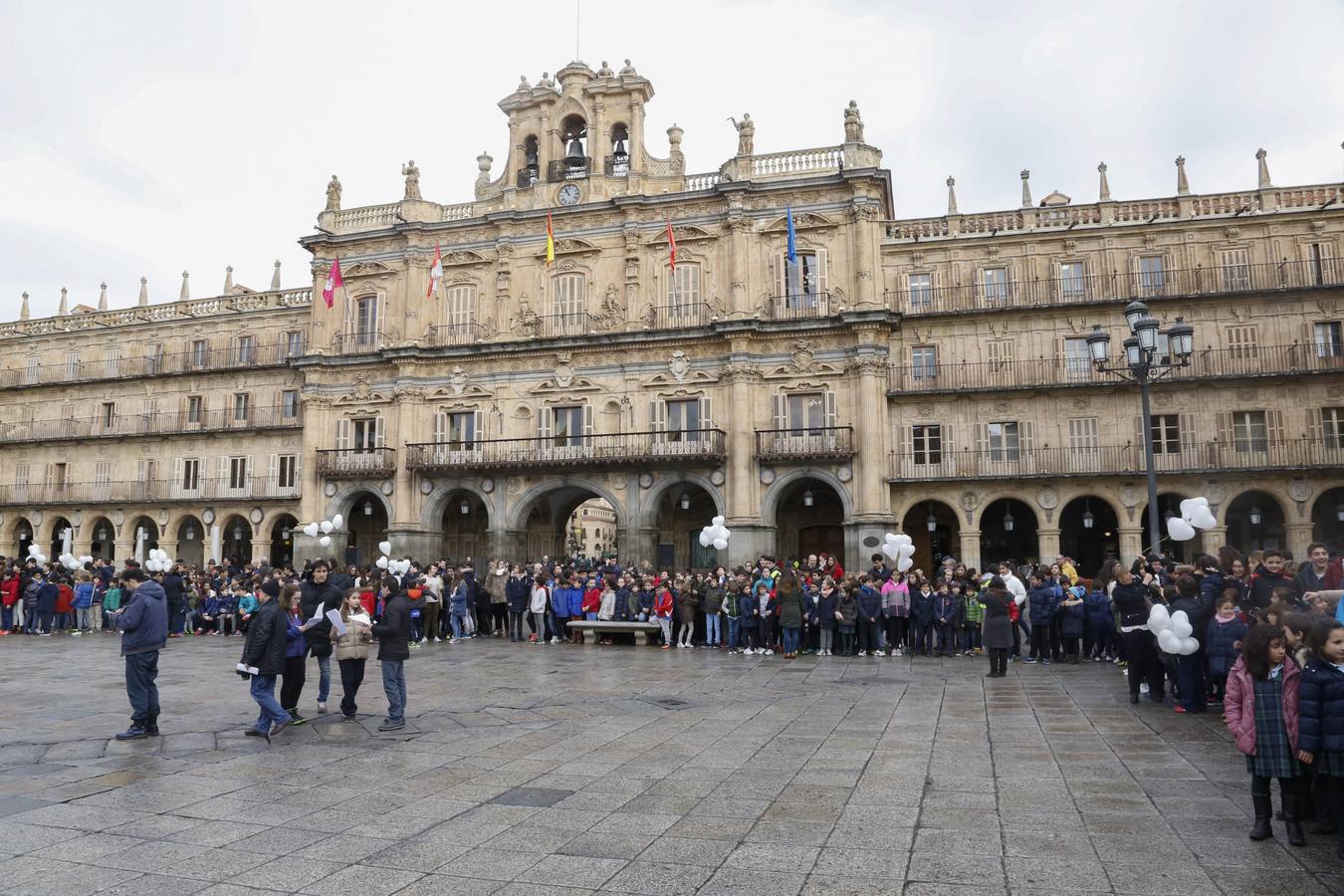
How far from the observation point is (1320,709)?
5.59 metres

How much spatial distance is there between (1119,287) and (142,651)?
28.6m

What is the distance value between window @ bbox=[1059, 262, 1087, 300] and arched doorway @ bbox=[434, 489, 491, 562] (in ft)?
70.3

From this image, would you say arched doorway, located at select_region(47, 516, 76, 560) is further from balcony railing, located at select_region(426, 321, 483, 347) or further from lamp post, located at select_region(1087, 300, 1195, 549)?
lamp post, located at select_region(1087, 300, 1195, 549)

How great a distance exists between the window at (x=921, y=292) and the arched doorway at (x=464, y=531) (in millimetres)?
17014

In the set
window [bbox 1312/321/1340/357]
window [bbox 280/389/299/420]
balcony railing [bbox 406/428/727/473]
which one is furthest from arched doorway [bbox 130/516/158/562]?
window [bbox 1312/321/1340/357]

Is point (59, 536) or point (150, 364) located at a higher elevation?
point (150, 364)

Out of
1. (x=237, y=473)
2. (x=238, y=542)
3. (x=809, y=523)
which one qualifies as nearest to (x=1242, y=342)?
(x=809, y=523)

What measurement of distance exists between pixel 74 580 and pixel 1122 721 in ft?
82.1

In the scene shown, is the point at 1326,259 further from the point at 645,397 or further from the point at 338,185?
the point at 338,185

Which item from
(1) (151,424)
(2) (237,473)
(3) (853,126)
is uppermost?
(3) (853,126)

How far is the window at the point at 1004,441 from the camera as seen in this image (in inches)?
1143

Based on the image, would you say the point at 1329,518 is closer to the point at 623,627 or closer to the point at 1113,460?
the point at 1113,460

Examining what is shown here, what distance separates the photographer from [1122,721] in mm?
10102

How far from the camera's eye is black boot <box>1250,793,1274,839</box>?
19.3ft
